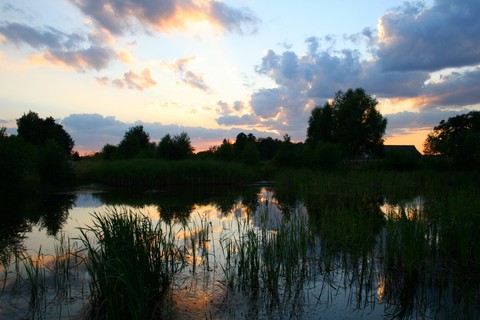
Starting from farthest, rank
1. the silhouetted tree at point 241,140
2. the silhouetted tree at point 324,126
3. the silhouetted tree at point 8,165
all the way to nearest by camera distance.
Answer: the silhouetted tree at point 241,140 → the silhouetted tree at point 324,126 → the silhouetted tree at point 8,165

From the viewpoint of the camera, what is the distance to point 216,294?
6.25m

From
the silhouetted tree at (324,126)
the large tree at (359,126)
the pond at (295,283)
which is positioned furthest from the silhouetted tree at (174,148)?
the pond at (295,283)

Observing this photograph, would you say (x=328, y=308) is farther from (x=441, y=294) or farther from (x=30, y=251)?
(x=30, y=251)

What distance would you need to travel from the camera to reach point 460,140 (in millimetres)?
29969

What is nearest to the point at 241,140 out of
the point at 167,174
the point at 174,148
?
the point at 174,148

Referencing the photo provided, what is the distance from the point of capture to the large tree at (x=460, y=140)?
26.3m

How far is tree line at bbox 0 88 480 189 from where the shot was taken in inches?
1035

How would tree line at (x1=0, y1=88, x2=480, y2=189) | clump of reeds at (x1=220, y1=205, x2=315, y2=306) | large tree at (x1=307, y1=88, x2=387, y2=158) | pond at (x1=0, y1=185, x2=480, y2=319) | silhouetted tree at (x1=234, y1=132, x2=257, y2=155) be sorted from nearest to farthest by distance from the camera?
pond at (x1=0, y1=185, x2=480, y2=319) < clump of reeds at (x1=220, y1=205, x2=315, y2=306) < tree line at (x1=0, y1=88, x2=480, y2=189) < large tree at (x1=307, y1=88, x2=387, y2=158) < silhouetted tree at (x1=234, y1=132, x2=257, y2=155)

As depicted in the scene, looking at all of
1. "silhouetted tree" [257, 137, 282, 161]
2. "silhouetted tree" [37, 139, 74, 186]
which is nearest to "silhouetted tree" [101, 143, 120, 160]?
"silhouetted tree" [37, 139, 74, 186]

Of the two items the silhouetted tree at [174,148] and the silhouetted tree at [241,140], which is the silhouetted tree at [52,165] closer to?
the silhouetted tree at [174,148]

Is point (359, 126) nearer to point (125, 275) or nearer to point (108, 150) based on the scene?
point (108, 150)

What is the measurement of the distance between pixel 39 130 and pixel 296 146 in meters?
41.7

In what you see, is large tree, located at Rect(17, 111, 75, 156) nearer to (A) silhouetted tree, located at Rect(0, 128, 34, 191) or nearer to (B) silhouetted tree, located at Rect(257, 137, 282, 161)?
(A) silhouetted tree, located at Rect(0, 128, 34, 191)

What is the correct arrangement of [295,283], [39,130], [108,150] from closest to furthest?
[295,283]
[108,150]
[39,130]
